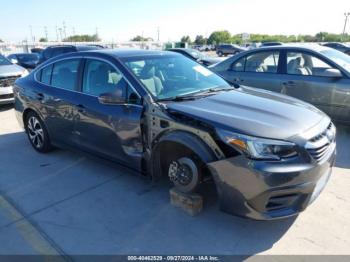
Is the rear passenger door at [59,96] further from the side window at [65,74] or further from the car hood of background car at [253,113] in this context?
the car hood of background car at [253,113]

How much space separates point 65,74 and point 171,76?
1593 millimetres

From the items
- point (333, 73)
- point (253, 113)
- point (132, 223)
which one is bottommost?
point (132, 223)

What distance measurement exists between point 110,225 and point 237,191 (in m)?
1.33

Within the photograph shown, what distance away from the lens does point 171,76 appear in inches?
152

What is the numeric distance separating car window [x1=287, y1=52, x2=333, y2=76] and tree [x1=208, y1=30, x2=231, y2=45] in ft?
302

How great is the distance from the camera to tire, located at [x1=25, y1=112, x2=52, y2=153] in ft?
16.1

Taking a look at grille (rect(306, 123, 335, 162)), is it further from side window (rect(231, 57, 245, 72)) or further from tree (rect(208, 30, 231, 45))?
tree (rect(208, 30, 231, 45))

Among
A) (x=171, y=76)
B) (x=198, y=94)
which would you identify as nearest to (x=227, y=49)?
(x=171, y=76)

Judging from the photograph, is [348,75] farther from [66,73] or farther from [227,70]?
[66,73]

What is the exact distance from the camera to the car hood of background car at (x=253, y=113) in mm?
2744

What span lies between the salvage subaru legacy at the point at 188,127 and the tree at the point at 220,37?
94.3m

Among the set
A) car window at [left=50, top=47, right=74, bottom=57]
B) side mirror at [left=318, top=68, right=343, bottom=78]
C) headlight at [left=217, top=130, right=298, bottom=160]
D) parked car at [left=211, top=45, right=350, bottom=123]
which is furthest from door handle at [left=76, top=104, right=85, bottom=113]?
car window at [left=50, top=47, right=74, bottom=57]

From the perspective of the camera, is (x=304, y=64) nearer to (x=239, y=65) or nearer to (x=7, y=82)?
(x=239, y=65)

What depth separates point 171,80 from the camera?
379cm
